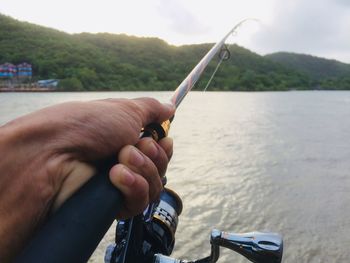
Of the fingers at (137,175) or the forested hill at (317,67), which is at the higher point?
the fingers at (137,175)

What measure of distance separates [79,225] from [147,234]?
0.62 metres

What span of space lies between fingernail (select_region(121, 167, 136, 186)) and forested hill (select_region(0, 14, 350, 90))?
34943 millimetres

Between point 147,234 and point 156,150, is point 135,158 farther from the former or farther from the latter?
point 147,234

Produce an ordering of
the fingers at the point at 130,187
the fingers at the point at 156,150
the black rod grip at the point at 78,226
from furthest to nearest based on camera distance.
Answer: the fingers at the point at 156,150 < the fingers at the point at 130,187 < the black rod grip at the point at 78,226

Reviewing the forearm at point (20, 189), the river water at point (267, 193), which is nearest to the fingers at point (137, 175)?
the forearm at point (20, 189)

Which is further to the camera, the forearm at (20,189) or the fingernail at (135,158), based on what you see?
the fingernail at (135,158)

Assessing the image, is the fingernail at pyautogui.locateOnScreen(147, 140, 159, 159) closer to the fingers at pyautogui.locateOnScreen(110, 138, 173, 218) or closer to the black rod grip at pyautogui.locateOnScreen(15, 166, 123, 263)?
the fingers at pyautogui.locateOnScreen(110, 138, 173, 218)

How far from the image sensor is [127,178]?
0.61 meters

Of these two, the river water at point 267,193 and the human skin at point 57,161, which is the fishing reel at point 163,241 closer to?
the human skin at point 57,161

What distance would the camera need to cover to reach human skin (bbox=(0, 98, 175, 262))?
0.54 metres

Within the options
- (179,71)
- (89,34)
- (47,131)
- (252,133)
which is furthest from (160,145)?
(89,34)

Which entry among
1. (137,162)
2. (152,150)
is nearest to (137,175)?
(137,162)

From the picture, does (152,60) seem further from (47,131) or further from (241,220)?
(47,131)

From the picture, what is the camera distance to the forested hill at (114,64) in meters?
39.4
